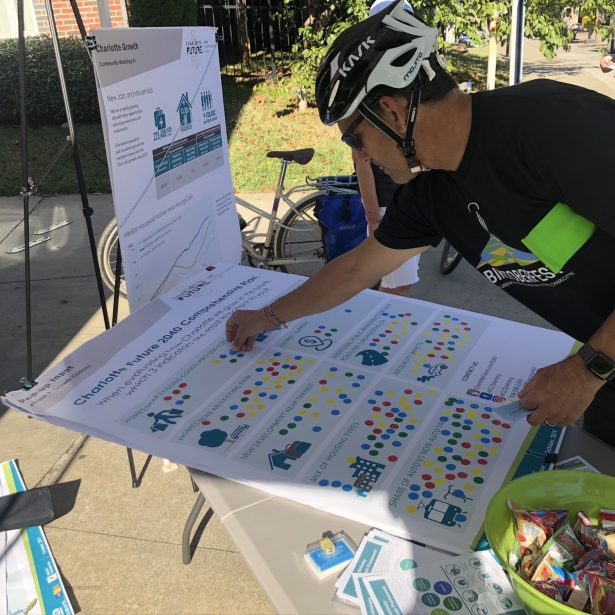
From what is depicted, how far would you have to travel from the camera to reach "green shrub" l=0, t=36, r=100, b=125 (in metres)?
8.77

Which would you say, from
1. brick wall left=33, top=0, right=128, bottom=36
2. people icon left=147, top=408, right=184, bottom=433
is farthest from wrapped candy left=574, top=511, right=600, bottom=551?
brick wall left=33, top=0, right=128, bottom=36

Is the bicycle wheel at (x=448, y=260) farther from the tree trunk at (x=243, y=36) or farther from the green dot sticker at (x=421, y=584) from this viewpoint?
the tree trunk at (x=243, y=36)

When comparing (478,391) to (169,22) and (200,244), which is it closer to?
(200,244)

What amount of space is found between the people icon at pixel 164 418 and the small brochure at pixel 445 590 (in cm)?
64

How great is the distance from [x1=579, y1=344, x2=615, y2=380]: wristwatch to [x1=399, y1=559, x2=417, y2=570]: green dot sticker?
1.61 ft

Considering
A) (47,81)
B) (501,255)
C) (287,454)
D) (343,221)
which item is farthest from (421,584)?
(47,81)

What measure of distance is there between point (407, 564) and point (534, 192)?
0.77m

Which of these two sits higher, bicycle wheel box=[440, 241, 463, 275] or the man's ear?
the man's ear

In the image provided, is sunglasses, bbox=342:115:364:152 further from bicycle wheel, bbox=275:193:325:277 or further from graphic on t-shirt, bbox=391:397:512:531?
bicycle wheel, bbox=275:193:325:277

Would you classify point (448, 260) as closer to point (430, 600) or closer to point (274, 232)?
point (274, 232)

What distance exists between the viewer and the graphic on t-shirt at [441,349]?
169 cm

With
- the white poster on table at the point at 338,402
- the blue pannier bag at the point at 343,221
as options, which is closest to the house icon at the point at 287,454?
the white poster on table at the point at 338,402

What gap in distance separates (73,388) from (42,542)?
95cm

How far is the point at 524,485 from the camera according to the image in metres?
1.16
